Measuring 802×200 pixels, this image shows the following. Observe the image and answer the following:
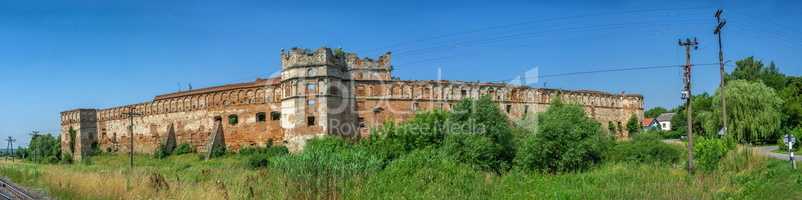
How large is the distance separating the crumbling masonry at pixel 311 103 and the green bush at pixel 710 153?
42.4ft

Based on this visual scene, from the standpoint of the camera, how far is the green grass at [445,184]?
15773 millimetres

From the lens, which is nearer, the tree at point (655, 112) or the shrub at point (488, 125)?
the shrub at point (488, 125)

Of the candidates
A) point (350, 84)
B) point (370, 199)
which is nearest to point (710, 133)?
point (350, 84)

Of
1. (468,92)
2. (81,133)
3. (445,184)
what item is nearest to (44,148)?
(81,133)

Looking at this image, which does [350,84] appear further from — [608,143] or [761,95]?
[761,95]

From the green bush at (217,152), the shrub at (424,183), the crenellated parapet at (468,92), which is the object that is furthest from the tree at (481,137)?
the green bush at (217,152)

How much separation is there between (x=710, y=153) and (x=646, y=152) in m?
7.04

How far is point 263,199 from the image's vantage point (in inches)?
627

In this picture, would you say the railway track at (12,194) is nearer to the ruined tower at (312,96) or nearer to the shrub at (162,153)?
the ruined tower at (312,96)

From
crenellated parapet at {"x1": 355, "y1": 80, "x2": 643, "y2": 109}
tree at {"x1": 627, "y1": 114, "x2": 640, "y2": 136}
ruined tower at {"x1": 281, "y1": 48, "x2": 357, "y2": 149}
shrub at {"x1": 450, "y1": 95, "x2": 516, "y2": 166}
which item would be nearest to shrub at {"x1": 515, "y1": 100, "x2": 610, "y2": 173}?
shrub at {"x1": 450, "y1": 95, "x2": 516, "y2": 166}

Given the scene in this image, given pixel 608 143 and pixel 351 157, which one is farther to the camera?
pixel 608 143

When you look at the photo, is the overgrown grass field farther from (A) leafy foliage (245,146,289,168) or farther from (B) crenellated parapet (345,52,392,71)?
(B) crenellated parapet (345,52,392,71)

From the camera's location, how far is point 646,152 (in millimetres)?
30688

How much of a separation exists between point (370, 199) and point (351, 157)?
5932mm
